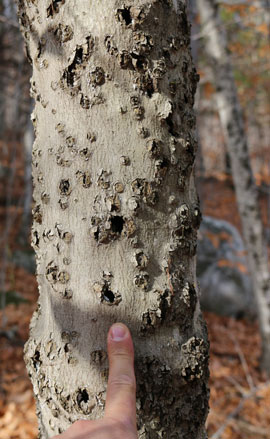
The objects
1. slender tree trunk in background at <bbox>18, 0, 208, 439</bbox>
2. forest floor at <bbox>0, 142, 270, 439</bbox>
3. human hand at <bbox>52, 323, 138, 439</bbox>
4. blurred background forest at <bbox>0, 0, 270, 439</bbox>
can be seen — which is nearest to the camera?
human hand at <bbox>52, 323, 138, 439</bbox>

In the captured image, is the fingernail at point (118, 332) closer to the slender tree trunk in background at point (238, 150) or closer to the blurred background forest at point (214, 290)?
the blurred background forest at point (214, 290)

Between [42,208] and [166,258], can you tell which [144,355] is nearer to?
[166,258]

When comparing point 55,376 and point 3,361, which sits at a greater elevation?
point 55,376

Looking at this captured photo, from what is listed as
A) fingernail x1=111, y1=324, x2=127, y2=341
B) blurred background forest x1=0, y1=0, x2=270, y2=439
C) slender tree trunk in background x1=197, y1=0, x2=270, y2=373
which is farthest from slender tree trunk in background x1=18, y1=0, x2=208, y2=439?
slender tree trunk in background x1=197, y1=0, x2=270, y2=373

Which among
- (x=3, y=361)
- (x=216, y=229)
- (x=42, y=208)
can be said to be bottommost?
(x=3, y=361)

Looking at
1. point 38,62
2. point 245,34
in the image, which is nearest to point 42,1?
point 38,62

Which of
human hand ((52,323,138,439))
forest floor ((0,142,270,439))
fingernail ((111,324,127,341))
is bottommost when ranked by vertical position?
forest floor ((0,142,270,439))

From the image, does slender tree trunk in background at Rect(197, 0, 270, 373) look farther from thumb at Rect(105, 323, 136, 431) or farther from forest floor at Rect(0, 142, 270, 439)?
thumb at Rect(105, 323, 136, 431)
